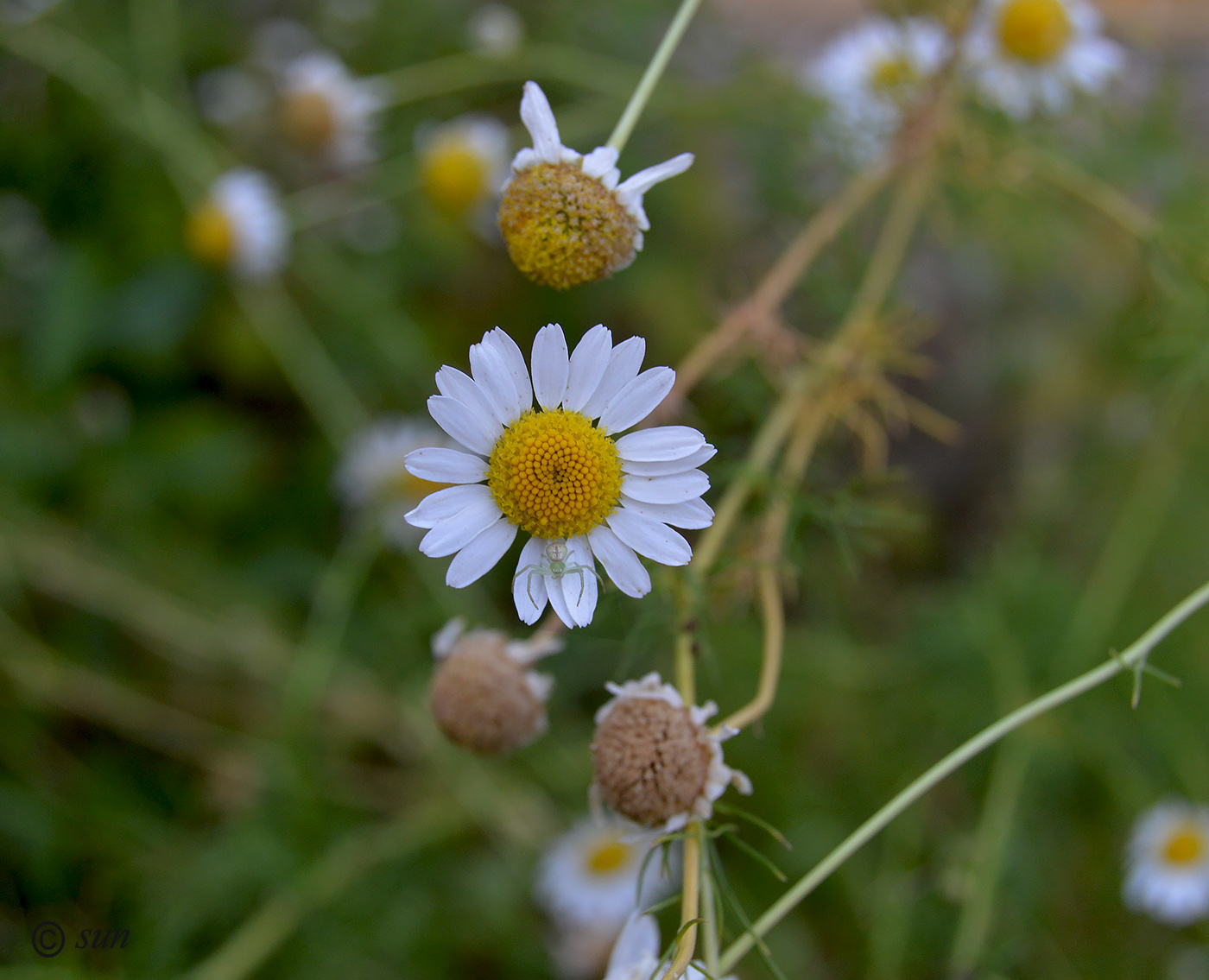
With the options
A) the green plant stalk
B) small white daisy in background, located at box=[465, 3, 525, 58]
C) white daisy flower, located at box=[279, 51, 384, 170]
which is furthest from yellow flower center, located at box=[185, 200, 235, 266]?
the green plant stalk

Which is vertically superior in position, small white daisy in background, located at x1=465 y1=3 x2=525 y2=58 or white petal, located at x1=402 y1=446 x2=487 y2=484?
small white daisy in background, located at x1=465 y1=3 x2=525 y2=58

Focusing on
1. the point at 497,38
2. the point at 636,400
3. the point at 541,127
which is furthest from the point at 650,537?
the point at 497,38

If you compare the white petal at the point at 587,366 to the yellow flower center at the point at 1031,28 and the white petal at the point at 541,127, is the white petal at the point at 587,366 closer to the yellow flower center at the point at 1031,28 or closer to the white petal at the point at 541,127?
the white petal at the point at 541,127

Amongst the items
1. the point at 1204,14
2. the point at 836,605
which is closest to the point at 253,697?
the point at 836,605

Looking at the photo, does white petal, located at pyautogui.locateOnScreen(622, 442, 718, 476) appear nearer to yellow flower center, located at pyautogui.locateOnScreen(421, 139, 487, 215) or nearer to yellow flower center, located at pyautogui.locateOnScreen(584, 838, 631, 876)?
yellow flower center, located at pyautogui.locateOnScreen(584, 838, 631, 876)

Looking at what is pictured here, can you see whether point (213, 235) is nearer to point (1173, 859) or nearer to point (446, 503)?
point (446, 503)

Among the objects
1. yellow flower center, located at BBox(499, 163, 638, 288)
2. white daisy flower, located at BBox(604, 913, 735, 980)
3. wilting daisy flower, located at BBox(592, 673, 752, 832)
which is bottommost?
white daisy flower, located at BBox(604, 913, 735, 980)
